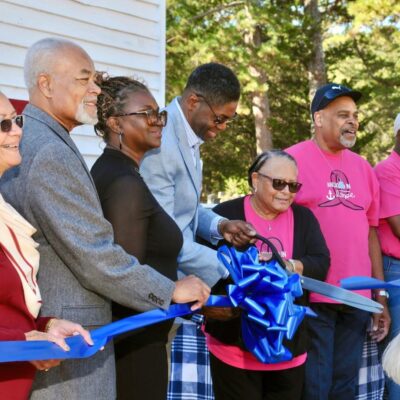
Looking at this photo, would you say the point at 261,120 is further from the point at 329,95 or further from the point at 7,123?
the point at 7,123

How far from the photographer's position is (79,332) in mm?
2334

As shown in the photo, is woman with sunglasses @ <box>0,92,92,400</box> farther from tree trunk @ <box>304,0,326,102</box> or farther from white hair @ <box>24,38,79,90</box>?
tree trunk @ <box>304,0,326,102</box>

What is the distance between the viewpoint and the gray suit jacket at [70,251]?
7.61 feet

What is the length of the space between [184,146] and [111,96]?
0.56 meters

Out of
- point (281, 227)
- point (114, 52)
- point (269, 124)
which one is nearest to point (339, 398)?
point (281, 227)

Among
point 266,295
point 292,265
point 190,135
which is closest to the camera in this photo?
point 266,295

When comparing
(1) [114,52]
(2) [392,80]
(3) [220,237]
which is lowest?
(3) [220,237]

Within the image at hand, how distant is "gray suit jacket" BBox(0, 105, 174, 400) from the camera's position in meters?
2.32

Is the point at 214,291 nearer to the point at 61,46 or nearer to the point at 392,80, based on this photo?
the point at 61,46

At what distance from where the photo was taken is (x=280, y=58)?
67.5ft

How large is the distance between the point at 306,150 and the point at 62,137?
2.18 m

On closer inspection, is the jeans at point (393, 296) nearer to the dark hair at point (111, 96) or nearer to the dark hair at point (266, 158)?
the dark hair at point (266, 158)

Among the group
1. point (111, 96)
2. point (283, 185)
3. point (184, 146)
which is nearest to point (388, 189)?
point (283, 185)

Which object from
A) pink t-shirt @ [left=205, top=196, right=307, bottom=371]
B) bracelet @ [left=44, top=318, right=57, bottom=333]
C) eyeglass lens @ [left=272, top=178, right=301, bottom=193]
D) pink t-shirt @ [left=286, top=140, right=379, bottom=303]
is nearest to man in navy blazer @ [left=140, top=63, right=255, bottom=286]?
pink t-shirt @ [left=205, top=196, right=307, bottom=371]
